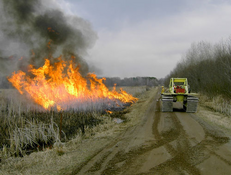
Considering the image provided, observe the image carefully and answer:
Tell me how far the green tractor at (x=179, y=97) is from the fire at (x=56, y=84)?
675 centimetres

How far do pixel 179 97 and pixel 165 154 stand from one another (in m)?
11.2

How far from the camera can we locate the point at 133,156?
19.1 feet

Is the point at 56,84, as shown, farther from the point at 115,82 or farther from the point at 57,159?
the point at 115,82

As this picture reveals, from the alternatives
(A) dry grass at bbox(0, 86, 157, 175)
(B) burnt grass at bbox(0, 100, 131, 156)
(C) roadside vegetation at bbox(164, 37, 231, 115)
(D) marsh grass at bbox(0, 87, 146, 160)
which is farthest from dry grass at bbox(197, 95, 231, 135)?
(B) burnt grass at bbox(0, 100, 131, 156)

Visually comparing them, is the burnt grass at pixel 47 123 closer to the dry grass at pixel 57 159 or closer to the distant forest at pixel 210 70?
the dry grass at pixel 57 159

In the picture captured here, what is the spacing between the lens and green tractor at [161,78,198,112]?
48.7ft

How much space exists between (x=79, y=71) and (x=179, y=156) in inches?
575

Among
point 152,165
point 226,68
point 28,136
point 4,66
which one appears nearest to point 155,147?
point 152,165

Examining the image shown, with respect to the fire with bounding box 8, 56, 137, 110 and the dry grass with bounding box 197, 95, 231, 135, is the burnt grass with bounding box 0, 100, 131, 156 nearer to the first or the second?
the fire with bounding box 8, 56, 137, 110

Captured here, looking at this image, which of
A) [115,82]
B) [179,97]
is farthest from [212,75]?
[115,82]

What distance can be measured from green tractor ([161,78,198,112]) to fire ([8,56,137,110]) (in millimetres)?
6755

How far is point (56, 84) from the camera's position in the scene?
16.7 m

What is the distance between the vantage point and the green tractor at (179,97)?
1485cm

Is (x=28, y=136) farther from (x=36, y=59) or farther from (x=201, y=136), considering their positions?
(x=36, y=59)
